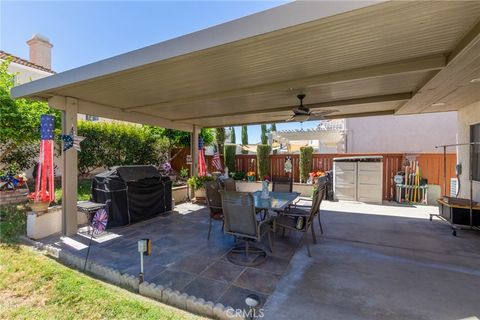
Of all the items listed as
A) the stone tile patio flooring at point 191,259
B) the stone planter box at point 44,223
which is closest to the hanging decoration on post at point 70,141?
the stone planter box at point 44,223

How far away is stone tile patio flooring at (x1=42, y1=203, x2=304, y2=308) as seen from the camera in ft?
8.59

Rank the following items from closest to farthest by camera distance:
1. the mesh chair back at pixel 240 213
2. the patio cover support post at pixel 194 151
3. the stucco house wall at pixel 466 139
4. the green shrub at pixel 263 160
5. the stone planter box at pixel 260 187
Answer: the mesh chair back at pixel 240 213
the stucco house wall at pixel 466 139
the patio cover support post at pixel 194 151
the stone planter box at pixel 260 187
the green shrub at pixel 263 160

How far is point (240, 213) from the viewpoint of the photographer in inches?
127

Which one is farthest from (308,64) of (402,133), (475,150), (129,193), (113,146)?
(402,133)

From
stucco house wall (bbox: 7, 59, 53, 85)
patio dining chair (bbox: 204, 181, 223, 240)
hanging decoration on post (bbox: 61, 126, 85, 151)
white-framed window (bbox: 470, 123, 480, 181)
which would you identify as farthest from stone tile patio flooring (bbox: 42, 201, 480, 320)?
stucco house wall (bbox: 7, 59, 53, 85)

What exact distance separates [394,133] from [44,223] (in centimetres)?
1203

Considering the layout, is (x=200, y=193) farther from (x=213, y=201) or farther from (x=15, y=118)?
(x=15, y=118)

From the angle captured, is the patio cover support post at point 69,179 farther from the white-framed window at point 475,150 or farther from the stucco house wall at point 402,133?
the stucco house wall at point 402,133

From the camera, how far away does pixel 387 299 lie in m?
2.39

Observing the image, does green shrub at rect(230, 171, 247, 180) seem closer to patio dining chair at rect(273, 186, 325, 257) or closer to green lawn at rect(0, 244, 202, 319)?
patio dining chair at rect(273, 186, 325, 257)

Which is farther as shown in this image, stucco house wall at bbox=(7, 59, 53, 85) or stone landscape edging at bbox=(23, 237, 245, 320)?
stucco house wall at bbox=(7, 59, 53, 85)

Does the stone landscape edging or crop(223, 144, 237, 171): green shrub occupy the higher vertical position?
crop(223, 144, 237, 171): green shrub

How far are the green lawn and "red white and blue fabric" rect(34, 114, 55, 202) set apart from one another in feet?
4.55

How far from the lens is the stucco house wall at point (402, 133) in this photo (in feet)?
30.8
